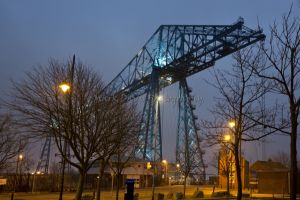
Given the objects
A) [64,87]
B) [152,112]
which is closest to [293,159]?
[64,87]

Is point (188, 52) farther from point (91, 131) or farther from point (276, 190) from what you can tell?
point (91, 131)

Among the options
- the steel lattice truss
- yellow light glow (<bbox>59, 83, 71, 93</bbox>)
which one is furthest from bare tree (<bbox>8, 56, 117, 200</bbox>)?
the steel lattice truss

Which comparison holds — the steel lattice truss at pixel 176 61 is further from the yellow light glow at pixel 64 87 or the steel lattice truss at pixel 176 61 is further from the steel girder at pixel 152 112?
the yellow light glow at pixel 64 87

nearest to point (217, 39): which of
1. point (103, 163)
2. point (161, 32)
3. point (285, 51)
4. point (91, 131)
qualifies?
point (161, 32)

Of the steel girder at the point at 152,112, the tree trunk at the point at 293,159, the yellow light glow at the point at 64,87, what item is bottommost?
the tree trunk at the point at 293,159

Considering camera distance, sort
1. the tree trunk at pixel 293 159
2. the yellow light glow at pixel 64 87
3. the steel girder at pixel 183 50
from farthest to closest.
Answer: the steel girder at pixel 183 50
the yellow light glow at pixel 64 87
the tree trunk at pixel 293 159

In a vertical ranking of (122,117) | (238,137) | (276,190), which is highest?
(122,117)

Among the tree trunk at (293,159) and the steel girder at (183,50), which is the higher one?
the steel girder at (183,50)

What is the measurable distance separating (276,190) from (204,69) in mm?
21008

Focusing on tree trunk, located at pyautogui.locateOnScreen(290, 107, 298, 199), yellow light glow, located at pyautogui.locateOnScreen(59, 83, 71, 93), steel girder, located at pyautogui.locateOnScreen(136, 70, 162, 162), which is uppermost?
steel girder, located at pyautogui.locateOnScreen(136, 70, 162, 162)

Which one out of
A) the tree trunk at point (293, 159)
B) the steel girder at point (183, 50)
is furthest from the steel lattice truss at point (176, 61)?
the tree trunk at point (293, 159)

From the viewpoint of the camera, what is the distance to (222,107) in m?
21.0

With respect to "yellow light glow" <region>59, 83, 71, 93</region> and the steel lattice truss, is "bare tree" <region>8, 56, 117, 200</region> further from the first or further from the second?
the steel lattice truss

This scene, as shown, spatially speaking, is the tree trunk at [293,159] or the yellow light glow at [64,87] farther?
the yellow light glow at [64,87]
